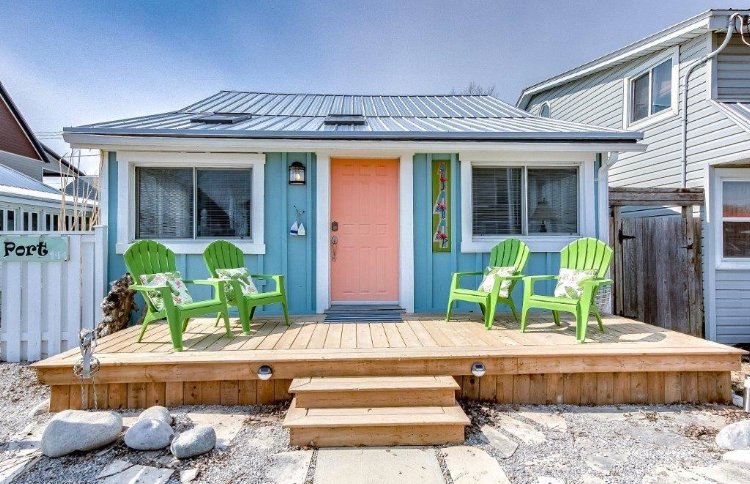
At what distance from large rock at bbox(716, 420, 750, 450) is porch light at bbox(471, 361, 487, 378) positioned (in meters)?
1.39

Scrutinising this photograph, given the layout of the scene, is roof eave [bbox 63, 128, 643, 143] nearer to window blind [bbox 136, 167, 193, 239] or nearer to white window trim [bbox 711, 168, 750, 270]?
window blind [bbox 136, 167, 193, 239]

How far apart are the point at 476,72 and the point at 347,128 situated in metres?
13.1

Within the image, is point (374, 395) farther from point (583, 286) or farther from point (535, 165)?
point (535, 165)

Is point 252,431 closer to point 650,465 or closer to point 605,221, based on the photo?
point 650,465

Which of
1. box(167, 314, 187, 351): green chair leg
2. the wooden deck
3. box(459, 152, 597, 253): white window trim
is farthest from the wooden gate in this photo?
box(167, 314, 187, 351): green chair leg

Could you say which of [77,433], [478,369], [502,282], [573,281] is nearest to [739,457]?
[478,369]

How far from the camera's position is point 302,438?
2.31m

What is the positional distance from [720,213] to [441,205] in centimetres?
380

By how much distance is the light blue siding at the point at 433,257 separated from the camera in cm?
445

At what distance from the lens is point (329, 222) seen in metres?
4.44

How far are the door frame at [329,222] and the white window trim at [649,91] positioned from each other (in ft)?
14.2

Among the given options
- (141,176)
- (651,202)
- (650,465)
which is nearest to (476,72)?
(651,202)

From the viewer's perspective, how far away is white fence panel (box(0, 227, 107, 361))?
12.6ft

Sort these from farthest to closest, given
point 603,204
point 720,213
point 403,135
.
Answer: point 720,213, point 603,204, point 403,135
